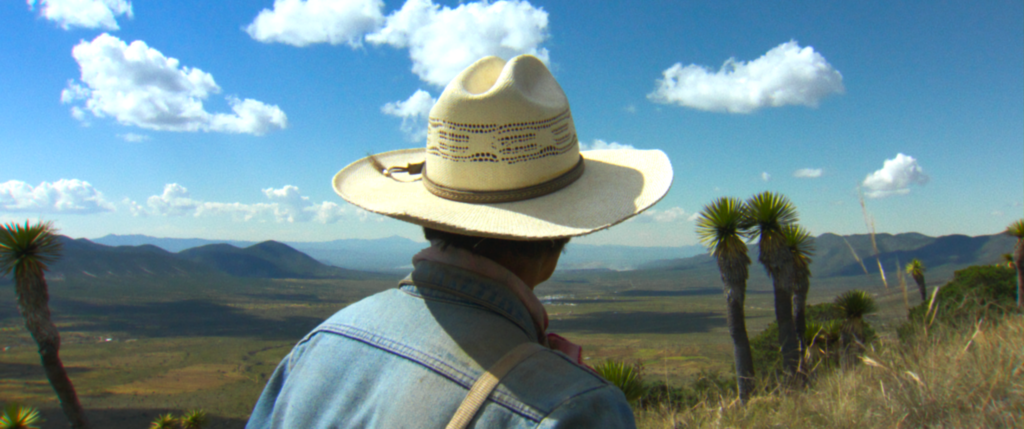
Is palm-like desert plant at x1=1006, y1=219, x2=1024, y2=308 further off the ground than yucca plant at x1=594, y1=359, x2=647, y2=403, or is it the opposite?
palm-like desert plant at x1=1006, y1=219, x2=1024, y2=308

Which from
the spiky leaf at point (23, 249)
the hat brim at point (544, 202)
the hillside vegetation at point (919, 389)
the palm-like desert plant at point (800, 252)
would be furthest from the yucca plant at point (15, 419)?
the palm-like desert plant at point (800, 252)

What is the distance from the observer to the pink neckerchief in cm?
120

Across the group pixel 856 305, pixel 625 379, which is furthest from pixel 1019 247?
pixel 625 379

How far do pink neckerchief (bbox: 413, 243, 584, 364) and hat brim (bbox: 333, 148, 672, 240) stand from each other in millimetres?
66

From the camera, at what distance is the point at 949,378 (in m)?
4.12

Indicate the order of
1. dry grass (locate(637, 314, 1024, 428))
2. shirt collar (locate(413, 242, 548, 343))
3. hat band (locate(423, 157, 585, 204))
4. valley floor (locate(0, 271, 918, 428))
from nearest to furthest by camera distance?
shirt collar (locate(413, 242, 548, 343))
hat band (locate(423, 157, 585, 204))
dry grass (locate(637, 314, 1024, 428))
valley floor (locate(0, 271, 918, 428))

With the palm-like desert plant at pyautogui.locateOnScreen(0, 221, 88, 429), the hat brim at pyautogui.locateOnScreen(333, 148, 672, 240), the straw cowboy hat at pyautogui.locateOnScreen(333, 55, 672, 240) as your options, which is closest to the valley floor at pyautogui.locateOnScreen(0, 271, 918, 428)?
the hat brim at pyautogui.locateOnScreen(333, 148, 672, 240)

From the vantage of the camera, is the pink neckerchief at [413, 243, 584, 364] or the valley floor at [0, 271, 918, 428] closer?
the pink neckerchief at [413, 243, 584, 364]

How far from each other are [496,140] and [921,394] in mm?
4556

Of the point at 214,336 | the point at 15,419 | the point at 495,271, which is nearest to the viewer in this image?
the point at 495,271

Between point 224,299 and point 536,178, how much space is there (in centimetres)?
16109

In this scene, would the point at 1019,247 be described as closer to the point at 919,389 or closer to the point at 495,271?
the point at 919,389

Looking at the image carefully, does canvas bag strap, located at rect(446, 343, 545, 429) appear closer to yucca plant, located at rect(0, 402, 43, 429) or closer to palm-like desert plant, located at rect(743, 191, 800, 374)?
palm-like desert plant, located at rect(743, 191, 800, 374)

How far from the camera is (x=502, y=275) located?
1.20 meters
